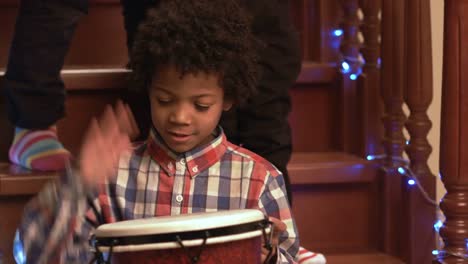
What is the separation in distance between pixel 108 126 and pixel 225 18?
0.34 meters

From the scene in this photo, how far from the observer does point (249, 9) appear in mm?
2119

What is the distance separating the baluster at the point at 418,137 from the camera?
2326 mm

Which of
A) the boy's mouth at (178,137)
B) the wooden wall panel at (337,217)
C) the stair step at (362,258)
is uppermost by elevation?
the boy's mouth at (178,137)

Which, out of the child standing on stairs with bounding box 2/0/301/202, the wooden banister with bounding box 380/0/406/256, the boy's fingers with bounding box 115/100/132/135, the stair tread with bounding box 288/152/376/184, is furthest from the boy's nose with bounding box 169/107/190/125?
the wooden banister with bounding box 380/0/406/256

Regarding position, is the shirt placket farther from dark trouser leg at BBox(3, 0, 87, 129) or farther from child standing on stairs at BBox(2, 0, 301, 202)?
dark trouser leg at BBox(3, 0, 87, 129)

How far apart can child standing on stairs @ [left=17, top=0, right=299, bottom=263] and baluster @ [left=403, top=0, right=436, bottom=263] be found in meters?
0.67

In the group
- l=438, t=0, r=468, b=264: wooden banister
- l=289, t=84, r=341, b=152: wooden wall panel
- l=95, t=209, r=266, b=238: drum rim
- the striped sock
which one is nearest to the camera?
l=95, t=209, r=266, b=238: drum rim

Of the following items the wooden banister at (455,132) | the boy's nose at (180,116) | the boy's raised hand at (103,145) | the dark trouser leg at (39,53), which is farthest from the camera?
the dark trouser leg at (39,53)

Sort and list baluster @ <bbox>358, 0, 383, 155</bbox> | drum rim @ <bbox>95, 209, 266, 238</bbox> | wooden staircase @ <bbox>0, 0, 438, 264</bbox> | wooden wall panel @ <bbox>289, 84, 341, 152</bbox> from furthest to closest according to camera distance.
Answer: wooden wall panel @ <bbox>289, 84, 341, 152</bbox> → baluster @ <bbox>358, 0, 383, 155</bbox> → wooden staircase @ <bbox>0, 0, 438, 264</bbox> → drum rim @ <bbox>95, 209, 266, 238</bbox>

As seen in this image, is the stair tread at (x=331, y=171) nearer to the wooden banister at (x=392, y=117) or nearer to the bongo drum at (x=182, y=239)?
the wooden banister at (x=392, y=117)

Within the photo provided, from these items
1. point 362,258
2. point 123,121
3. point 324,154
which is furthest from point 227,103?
point 324,154

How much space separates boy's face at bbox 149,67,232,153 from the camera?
1675mm

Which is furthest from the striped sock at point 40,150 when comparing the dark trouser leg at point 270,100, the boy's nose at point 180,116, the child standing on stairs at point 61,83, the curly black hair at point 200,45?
the boy's nose at point 180,116

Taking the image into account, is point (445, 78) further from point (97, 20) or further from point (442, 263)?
point (97, 20)
